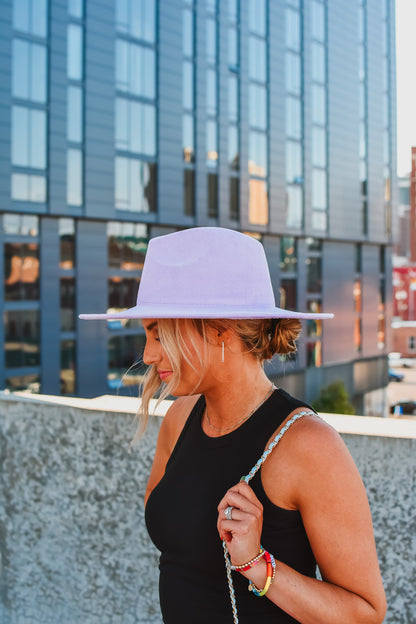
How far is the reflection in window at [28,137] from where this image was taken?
2098 cm

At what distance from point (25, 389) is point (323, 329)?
57.0 ft

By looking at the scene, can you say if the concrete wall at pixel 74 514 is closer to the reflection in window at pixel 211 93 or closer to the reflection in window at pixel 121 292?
the reflection in window at pixel 121 292

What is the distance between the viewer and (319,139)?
32.3 metres

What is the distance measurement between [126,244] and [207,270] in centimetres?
2377

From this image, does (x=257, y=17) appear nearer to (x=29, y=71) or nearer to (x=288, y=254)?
(x=288, y=254)

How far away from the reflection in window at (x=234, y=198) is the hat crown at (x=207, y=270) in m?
26.7

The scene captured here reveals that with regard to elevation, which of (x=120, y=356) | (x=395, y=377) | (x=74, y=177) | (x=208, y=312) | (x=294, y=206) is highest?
(x=294, y=206)

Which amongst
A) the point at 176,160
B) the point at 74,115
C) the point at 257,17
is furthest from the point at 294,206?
the point at 74,115

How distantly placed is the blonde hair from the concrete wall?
2.97 ft

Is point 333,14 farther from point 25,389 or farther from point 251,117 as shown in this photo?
point 25,389

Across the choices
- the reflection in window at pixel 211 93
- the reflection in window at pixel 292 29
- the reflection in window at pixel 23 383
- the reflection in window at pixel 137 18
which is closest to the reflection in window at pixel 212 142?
the reflection in window at pixel 211 93

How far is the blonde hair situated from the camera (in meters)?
1.41

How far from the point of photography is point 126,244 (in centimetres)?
2470

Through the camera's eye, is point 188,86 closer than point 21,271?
No
